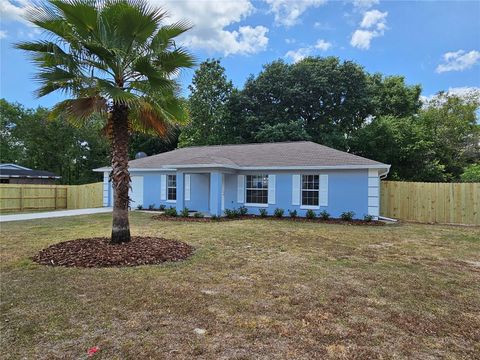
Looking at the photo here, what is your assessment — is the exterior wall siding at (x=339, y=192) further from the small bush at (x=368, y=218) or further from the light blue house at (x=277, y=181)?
the small bush at (x=368, y=218)

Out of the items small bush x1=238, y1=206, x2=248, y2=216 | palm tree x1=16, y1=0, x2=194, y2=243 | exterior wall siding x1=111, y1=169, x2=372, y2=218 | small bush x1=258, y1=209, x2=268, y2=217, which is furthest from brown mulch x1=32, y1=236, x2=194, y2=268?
small bush x1=238, y1=206, x2=248, y2=216

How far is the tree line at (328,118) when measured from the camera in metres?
24.3

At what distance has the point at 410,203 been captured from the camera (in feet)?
49.6

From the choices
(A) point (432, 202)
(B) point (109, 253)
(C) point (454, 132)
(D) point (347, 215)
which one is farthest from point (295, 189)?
(C) point (454, 132)

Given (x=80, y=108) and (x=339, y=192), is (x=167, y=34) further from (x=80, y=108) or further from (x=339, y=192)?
(x=339, y=192)

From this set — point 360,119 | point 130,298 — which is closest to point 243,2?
point 130,298

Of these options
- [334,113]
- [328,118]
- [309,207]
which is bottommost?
[309,207]

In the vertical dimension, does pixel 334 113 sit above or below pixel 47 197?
above

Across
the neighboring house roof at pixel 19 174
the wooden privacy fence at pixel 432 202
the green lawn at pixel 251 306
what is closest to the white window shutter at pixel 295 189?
the wooden privacy fence at pixel 432 202

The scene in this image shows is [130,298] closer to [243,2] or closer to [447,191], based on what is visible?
[243,2]

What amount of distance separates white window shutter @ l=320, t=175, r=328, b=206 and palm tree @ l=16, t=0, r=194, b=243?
28.6 ft

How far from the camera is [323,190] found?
1471 cm

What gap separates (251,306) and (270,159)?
12376 millimetres

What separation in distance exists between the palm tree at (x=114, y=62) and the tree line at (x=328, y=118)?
1877 centimetres
